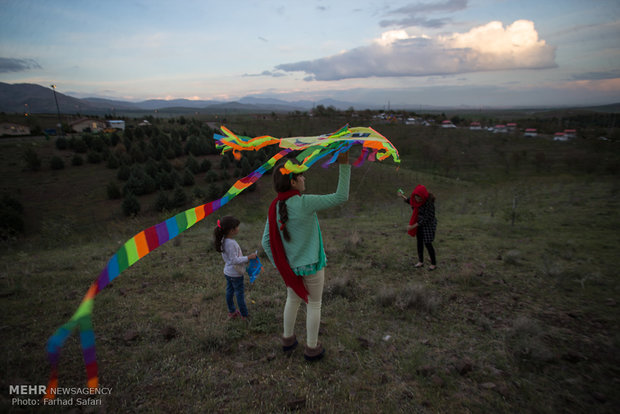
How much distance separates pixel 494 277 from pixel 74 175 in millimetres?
34458

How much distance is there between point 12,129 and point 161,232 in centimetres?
6499

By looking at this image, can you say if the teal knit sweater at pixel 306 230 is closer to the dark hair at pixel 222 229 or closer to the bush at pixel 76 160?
the dark hair at pixel 222 229

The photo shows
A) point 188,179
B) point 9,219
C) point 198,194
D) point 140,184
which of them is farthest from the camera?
point 188,179

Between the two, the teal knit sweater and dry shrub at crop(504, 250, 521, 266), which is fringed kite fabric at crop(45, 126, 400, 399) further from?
dry shrub at crop(504, 250, 521, 266)

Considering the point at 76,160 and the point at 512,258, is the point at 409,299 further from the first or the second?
the point at 76,160

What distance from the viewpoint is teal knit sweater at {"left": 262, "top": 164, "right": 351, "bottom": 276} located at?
2633 millimetres

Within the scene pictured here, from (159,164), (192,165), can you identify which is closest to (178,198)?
(192,165)

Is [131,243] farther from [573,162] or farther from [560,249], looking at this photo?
[573,162]

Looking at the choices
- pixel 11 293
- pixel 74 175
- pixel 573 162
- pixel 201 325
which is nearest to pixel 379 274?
pixel 201 325

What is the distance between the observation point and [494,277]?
5480mm

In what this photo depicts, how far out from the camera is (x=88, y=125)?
182 ft

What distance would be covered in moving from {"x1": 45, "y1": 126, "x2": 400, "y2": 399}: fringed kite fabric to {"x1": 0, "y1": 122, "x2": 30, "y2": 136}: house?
62.9m

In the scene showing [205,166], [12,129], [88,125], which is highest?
[88,125]

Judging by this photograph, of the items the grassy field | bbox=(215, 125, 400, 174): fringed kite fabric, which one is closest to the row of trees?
the grassy field
